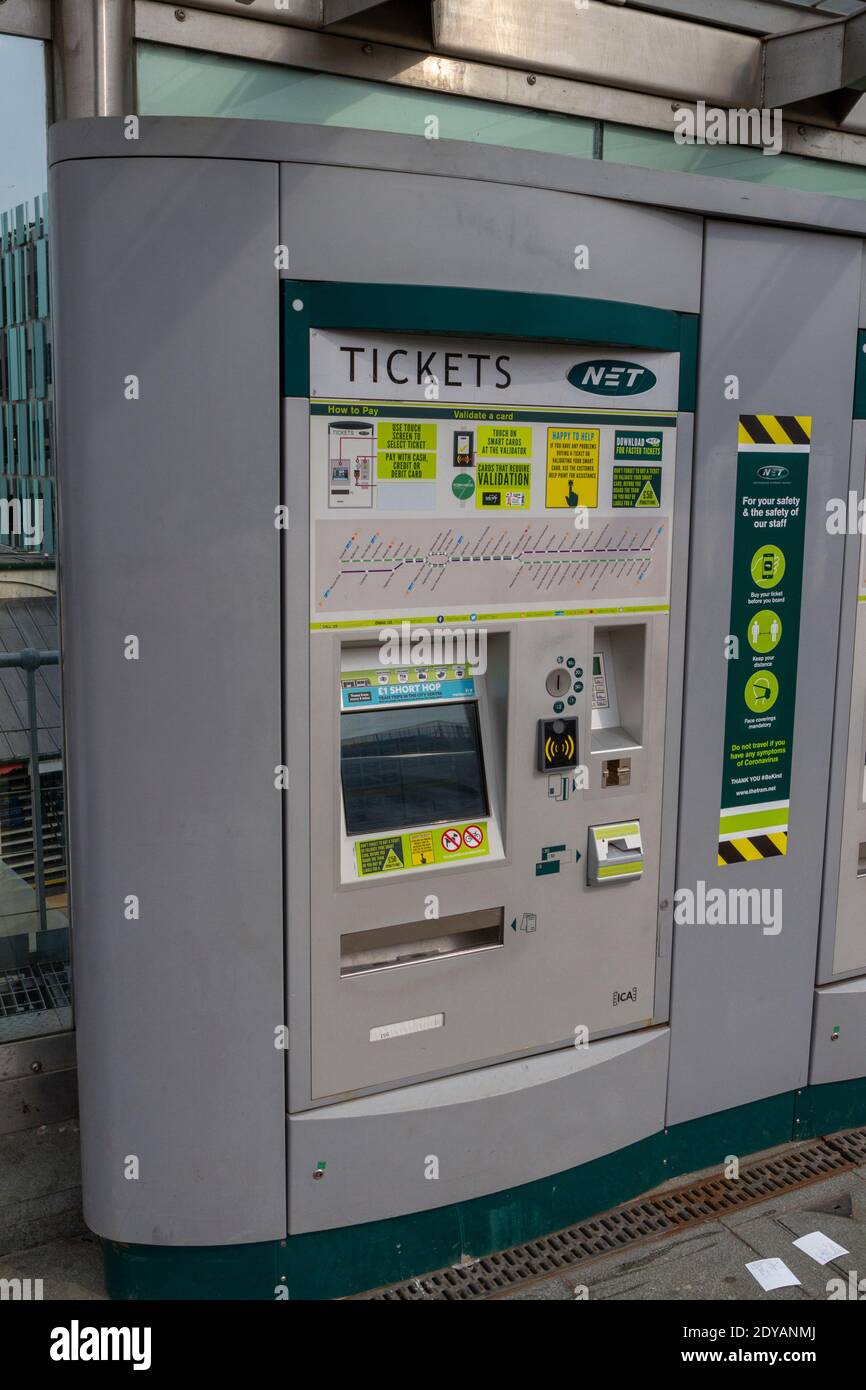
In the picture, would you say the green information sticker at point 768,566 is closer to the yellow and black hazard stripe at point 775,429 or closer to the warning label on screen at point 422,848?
the yellow and black hazard stripe at point 775,429

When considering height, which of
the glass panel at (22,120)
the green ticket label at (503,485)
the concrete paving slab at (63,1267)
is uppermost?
the glass panel at (22,120)

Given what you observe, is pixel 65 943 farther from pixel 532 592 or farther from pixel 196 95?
pixel 196 95

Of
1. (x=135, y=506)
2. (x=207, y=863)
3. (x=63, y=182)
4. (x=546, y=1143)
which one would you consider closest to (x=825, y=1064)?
(x=546, y=1143)

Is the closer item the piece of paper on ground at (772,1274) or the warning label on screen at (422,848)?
the warning label on screen at (422,848)

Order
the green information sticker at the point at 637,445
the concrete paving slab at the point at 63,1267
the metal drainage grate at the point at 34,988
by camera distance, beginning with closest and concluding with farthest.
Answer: the concrete paving slab at the point at 63,1267
the green information sticker at the point at 637,445
the metal drainage grate at the point at 34,988

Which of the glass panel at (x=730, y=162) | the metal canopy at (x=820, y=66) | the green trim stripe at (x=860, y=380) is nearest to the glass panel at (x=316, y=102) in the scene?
the glass panel at (x=730, y=162)

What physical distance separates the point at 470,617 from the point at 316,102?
77.3 inches

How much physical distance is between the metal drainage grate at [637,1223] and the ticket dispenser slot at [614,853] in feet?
3.50

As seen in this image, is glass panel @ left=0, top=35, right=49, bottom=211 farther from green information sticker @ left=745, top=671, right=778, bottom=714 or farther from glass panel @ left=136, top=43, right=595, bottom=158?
green information sticker @ left=745, top=671, right=778, bottom=714

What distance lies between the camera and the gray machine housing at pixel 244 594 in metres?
2.78

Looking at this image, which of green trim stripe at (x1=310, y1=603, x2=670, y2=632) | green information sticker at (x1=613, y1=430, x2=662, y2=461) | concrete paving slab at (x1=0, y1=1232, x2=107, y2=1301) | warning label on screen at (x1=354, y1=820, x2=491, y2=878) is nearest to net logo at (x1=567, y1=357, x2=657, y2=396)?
green information sticker at (x1=613, y1=430, x2=662, y2=461)

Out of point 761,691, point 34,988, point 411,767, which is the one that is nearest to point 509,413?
point 411,767

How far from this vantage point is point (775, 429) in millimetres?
3688

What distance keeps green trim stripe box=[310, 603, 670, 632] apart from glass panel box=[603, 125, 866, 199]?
203cm
